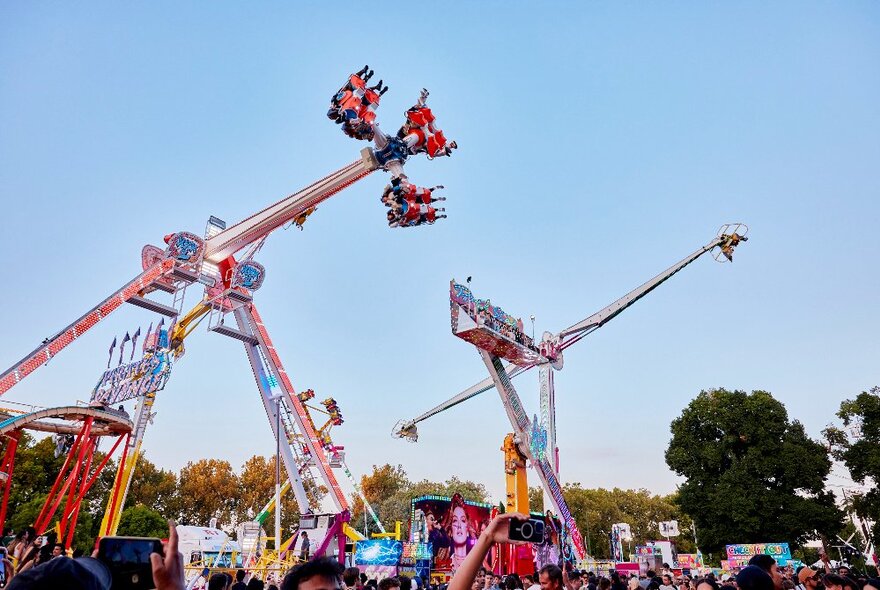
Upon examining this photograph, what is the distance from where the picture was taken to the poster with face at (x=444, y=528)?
2806 cm

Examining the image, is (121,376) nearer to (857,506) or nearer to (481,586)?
(481,586)

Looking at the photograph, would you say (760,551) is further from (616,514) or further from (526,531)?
(616,514)

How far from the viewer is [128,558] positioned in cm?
301

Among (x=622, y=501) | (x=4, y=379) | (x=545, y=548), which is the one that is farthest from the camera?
(x=622, y=501)

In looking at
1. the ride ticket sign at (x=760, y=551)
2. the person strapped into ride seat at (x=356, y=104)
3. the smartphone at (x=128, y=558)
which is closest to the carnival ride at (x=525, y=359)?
the ride ticket sign at (x=760, y=551)

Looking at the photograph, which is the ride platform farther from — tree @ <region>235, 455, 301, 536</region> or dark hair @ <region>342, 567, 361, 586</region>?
tree @ <region>235, 455, 301, 536</region>

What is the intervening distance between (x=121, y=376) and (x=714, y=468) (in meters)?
37.9

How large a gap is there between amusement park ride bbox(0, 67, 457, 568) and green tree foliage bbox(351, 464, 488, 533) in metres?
24.2

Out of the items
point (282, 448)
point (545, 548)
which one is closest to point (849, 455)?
point (545, 548)

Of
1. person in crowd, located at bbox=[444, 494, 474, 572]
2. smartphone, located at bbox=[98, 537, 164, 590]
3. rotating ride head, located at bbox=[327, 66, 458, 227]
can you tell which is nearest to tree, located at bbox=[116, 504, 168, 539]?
person in crowd, located at bbox=[444, 494, 474, 572]

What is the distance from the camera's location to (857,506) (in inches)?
1435

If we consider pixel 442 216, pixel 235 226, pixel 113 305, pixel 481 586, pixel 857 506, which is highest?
pixel 235 226

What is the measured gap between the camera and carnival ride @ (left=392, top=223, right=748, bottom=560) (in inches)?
1191

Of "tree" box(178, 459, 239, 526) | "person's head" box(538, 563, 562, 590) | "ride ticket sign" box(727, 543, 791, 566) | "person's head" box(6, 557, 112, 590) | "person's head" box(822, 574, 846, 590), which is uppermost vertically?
"tree" box(178, 459, 239, 526)
